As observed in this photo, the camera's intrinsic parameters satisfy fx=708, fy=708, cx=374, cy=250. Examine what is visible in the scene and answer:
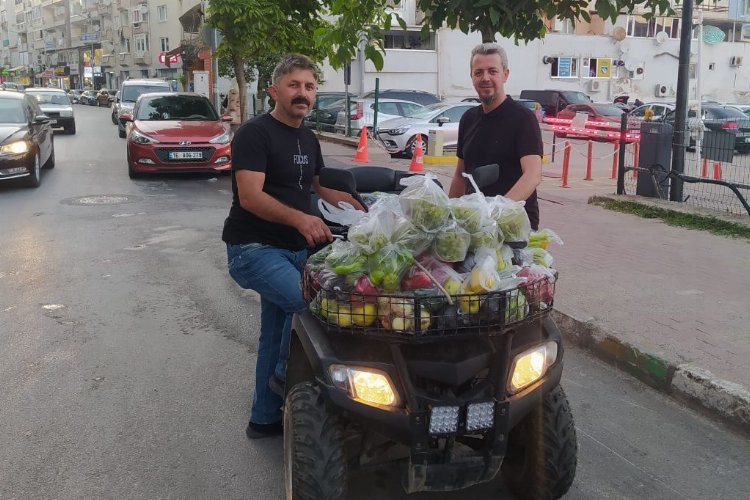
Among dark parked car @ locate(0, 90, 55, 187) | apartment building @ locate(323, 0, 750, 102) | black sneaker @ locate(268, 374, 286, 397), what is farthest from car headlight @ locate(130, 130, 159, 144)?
apartment building @ locate(323, 0, 750, 102)

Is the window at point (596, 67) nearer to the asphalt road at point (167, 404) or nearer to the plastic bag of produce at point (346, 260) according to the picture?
the asphalt road at point (167, 404)

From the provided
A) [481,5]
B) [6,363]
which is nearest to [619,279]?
[481,5]

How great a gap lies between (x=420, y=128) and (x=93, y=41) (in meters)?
70.3

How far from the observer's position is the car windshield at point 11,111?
12924 mm

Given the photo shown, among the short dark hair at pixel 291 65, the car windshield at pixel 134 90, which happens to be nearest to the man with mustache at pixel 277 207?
the short dark hair at pixel 291 65

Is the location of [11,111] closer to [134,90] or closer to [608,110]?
[134,90]

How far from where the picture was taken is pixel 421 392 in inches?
99.6

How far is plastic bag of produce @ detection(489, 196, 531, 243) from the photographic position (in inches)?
105

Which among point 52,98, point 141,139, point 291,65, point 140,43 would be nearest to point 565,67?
point 52,98

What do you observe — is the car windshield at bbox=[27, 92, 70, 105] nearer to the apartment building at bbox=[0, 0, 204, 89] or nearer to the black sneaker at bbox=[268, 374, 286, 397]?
the apartment building at bbox=[0, 0, 204, 89]

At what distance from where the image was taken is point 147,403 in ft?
13.9

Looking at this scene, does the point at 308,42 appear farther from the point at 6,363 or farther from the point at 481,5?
the point at 6,363

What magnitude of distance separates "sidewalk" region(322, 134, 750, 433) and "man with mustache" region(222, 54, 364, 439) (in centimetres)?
245

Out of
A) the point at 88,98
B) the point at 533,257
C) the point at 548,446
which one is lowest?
the point at 548,446
